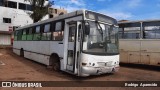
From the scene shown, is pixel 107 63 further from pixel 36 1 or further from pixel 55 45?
pixel 36 1

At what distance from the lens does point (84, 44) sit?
9898 millimetres

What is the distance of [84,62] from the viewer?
980 centimetres

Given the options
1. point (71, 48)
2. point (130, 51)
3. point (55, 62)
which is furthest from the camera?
point (130, 51)

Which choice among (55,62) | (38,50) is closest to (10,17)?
(38,50)

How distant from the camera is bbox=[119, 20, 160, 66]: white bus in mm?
14391

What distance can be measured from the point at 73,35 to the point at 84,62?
1.70 m

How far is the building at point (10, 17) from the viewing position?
43.8 m

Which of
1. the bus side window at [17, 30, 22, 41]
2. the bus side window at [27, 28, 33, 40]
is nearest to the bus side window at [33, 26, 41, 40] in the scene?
the bus side window at [27, 28, 33, 40]

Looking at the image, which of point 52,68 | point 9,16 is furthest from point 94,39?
point 9,16

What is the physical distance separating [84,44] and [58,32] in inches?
116

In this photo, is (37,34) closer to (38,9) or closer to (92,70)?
(92,70)

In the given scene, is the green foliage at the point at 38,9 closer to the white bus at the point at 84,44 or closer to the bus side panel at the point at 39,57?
the bus side panel at the point at 39,57

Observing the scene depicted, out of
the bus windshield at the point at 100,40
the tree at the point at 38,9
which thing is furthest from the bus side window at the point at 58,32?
the tree at the point at 38,9

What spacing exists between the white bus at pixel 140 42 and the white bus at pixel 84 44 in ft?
13.6
